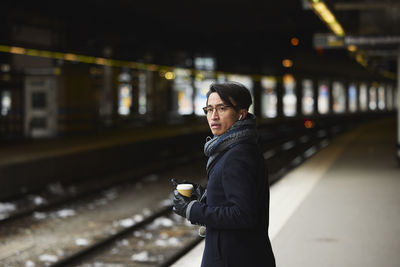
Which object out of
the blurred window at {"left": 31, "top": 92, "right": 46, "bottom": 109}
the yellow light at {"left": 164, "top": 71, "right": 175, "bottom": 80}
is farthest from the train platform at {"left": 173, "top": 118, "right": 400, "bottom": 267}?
the yellow light at {"left": 164, "top": 71, "right": 175, "bottom": 80}

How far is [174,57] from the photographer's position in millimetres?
35250

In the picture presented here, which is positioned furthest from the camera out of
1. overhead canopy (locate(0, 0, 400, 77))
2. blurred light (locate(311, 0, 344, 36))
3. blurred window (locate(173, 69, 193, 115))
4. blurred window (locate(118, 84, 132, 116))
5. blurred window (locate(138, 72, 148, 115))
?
blurred window (locate(173, 69, 193, 115))

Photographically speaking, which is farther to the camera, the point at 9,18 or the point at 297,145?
the point at 297,145

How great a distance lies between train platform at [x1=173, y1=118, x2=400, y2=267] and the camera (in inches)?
222

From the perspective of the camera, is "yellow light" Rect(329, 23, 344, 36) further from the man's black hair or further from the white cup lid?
the white cup lid

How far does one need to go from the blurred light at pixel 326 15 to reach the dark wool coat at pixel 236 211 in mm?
7407

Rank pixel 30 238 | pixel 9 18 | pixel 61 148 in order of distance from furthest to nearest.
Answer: pixel 9 18 < pixel 61 148 < pixel 30 238

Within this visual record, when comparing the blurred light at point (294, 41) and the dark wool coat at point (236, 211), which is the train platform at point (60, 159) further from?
the blurred light at point (294, 41)

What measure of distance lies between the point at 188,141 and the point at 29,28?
292 inches

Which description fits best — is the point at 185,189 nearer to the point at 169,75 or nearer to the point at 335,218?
the point at 335,218

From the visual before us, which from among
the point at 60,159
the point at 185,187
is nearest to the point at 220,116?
the point at 185,187

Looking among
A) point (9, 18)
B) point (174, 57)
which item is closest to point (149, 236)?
point (9, 18)

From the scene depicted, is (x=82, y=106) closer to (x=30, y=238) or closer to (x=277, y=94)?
(x=30, y=238)

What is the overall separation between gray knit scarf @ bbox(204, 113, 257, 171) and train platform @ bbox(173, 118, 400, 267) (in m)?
2.77
